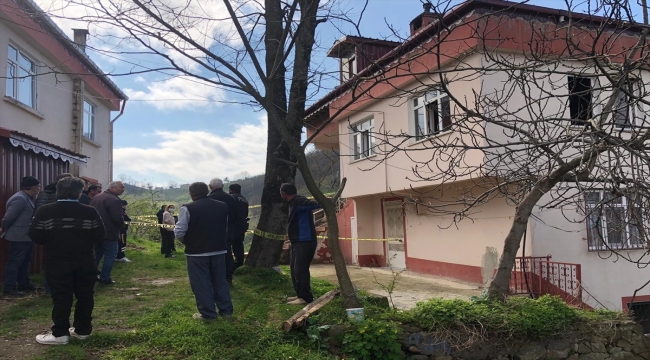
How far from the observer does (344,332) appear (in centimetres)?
532

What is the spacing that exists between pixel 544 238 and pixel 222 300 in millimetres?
7499

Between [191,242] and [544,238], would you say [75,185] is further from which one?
[544,238]

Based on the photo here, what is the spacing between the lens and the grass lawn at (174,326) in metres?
4.64

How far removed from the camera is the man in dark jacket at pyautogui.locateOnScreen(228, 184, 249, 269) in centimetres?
752

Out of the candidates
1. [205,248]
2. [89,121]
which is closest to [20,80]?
[89,121]

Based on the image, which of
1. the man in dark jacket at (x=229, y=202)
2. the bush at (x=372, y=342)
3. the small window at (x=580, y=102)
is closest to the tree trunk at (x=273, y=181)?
the man in dark jacket at (x=229, y=202)

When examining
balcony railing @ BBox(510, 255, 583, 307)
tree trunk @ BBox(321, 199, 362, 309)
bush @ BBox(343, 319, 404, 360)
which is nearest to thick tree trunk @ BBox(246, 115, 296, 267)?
tree trunk @ BBox(321, 199, 362, 309)

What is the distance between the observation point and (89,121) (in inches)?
577

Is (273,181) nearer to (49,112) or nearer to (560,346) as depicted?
(560,346)

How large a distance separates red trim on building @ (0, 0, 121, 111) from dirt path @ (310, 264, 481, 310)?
6585mm

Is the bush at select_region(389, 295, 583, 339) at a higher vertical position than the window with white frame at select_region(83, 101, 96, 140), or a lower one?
lower

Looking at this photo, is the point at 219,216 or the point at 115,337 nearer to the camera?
the point at 115,337

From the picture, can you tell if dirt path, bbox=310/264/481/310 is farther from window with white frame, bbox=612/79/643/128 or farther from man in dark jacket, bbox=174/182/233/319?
window with white frame, bbox=612/79/643/128

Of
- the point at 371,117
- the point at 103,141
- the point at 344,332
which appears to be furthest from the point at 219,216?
the point at 103,141
